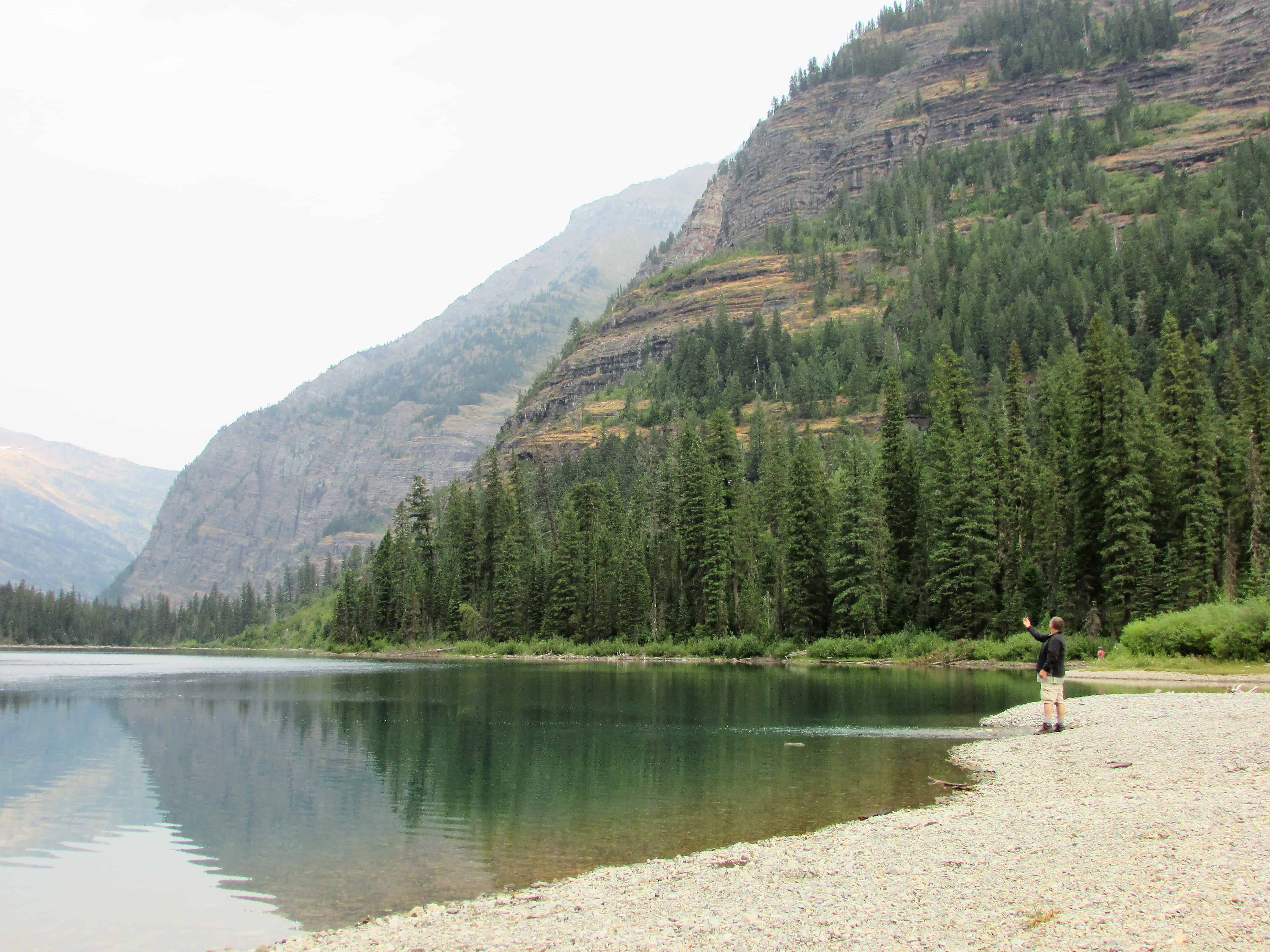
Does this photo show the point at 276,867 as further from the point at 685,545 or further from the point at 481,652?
the point at 481,652

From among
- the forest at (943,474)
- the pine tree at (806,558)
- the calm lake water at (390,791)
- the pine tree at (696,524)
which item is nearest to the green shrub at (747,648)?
the forest at (943,474)

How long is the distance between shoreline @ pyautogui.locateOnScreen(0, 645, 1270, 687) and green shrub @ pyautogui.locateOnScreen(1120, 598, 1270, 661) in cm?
186

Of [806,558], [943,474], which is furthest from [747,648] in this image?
[943,474]

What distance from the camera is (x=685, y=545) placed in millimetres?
95000

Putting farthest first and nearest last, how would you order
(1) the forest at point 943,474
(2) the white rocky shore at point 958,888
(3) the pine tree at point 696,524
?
(3) the pine tree at point 696,524
(1) the forest at point 943,474
(2) the white rocky shore at point 958,888

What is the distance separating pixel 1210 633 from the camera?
148 ft

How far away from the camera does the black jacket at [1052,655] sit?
83.1ft

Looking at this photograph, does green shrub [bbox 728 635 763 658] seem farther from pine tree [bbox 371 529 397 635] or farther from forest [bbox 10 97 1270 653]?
pine tree [bbox 371 529 397 635]

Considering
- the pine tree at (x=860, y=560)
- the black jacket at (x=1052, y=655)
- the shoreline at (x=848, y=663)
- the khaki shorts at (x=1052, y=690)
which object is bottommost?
the shoreline at (x=848, y=663)

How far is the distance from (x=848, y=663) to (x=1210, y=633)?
31201 millimetres

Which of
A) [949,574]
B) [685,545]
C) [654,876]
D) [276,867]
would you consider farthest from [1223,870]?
[685,545]

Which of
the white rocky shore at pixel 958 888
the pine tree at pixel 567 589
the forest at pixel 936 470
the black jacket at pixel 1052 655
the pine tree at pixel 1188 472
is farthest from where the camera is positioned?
the pine tree at pixel 567 589

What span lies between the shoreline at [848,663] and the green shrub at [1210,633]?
1.86 metres

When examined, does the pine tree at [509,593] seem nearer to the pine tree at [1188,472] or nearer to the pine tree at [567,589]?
the pine tree at [567,589]
